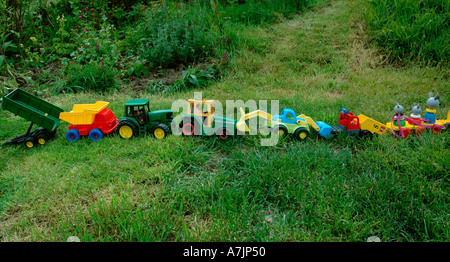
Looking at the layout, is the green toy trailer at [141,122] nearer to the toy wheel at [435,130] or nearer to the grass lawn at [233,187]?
the grass lawn at [233,187]

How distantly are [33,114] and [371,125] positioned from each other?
12.5 feet

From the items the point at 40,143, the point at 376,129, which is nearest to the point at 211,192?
the point at 376,129

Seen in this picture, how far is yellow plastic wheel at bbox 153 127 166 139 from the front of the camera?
3.63 metres

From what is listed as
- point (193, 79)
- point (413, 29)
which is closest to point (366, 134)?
point (193, 79)

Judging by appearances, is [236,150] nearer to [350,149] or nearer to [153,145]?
[153,145]

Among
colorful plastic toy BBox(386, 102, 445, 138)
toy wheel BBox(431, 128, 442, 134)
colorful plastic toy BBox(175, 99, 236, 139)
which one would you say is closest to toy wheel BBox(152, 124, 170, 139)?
colorful plastic toy BBox(175, 99, 236, 139)

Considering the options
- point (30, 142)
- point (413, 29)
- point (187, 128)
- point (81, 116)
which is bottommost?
point (30, 142)

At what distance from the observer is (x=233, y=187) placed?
270 centimetres

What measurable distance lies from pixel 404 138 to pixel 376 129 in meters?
Answer: 0.29

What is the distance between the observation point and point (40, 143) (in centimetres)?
365

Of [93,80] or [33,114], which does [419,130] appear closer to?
[33,114]

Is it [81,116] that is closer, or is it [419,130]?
[419,130]

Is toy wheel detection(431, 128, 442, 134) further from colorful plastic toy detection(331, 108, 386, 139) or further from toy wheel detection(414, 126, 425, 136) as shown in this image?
colorful plastic toy detection(331, 108, 386, 139)

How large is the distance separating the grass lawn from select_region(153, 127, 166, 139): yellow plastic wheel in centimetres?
16
